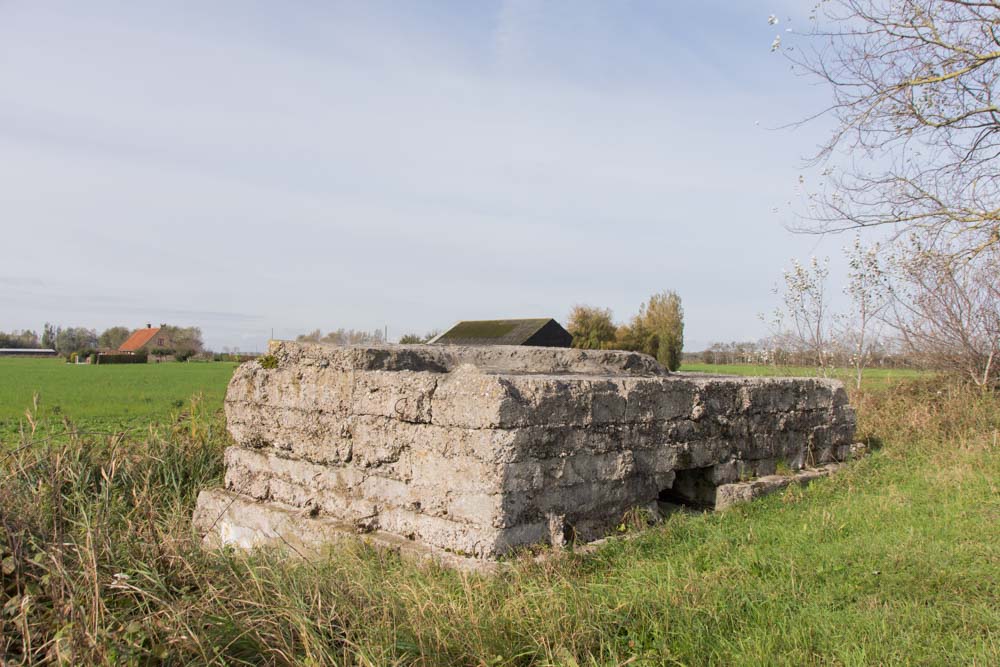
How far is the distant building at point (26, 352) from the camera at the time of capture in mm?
77188

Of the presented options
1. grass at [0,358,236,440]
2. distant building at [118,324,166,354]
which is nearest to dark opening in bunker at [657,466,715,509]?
grass at [0,358,236,440]

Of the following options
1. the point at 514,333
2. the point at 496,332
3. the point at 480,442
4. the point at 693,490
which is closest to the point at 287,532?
the point at 480,442

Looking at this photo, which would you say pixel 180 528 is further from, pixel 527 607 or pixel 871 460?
pixel 871 460

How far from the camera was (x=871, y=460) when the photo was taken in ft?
26.2

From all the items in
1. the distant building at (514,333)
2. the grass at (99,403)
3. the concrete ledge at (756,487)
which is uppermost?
the distant building at (514,333)

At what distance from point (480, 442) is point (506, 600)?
3.75 ft

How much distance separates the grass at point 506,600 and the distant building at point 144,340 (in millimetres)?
74597

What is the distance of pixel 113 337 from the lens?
275 feet

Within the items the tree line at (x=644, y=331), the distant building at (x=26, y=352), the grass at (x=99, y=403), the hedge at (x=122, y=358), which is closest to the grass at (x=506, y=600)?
the grass at (x=99, y=403)

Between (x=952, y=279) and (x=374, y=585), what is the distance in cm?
1116

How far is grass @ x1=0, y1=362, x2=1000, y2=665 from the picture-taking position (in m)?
2.93

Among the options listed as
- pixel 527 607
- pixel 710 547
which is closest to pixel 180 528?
pixel 527 607

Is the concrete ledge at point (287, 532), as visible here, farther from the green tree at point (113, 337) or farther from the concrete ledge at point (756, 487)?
the green tree at point (113, 337)

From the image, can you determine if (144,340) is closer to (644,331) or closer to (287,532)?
(644,331)
